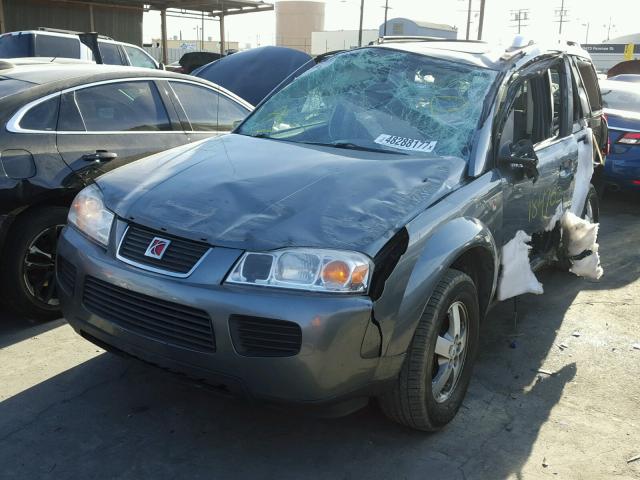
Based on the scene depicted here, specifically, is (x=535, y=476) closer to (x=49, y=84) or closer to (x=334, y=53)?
(x=334, y=53)

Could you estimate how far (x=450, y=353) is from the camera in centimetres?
315

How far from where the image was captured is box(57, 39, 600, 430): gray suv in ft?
8.38

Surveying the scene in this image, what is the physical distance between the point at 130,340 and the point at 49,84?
7.70 ft

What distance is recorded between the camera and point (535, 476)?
2898 millimetres

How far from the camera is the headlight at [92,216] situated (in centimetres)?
301

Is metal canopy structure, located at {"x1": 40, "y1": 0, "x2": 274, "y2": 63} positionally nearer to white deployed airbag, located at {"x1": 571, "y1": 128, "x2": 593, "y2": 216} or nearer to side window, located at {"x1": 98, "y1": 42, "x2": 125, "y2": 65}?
side window, located at {"x1": 98, "y1": 42, "x2": 125, "y2": 65}

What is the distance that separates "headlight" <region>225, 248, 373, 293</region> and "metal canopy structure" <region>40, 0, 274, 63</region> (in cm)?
2195

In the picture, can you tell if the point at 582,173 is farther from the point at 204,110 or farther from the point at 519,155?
the point at 204,110

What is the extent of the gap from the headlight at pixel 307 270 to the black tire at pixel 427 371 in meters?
0.45

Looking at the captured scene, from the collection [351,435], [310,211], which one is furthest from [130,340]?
[351,435]

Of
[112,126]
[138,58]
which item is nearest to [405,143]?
[112,126]

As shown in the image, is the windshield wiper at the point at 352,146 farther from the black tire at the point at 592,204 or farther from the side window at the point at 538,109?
the black tire at the point at 592,204

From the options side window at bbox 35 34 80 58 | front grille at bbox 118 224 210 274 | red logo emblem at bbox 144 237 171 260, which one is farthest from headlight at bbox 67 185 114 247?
side window at bbox 35 34 80 58

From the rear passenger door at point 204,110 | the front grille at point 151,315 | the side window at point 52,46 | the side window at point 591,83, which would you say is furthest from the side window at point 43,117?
the side window at point 52,46
